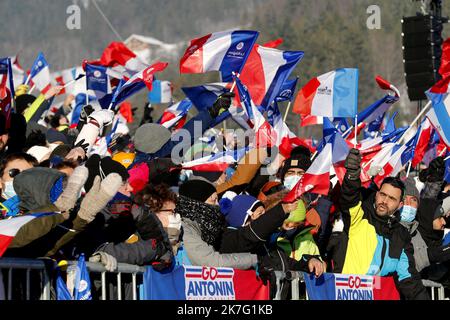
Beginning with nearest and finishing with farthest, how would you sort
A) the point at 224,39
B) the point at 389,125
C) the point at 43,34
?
the point at 224,39
the point at 389,125
the point at 43,34

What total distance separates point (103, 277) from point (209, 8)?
4252 inches

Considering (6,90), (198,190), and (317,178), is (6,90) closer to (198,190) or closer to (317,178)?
(198,190)

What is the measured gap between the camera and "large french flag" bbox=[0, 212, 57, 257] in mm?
6742

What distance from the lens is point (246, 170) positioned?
33.3 feet

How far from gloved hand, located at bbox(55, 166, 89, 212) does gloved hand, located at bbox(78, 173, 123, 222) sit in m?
0.07

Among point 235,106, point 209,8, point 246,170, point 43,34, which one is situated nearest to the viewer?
point 246,170

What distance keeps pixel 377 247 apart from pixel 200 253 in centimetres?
207

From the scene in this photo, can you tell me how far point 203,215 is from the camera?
8586mm

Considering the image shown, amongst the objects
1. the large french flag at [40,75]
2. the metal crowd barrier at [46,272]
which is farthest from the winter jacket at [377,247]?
the large french flag at [40,75]

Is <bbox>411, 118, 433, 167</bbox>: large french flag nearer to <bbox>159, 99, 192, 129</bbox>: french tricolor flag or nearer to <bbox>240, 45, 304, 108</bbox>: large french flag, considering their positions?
<bbox>240, 45, 304, 108</bbox>: large french flag

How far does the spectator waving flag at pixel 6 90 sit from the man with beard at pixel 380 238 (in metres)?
2.40
